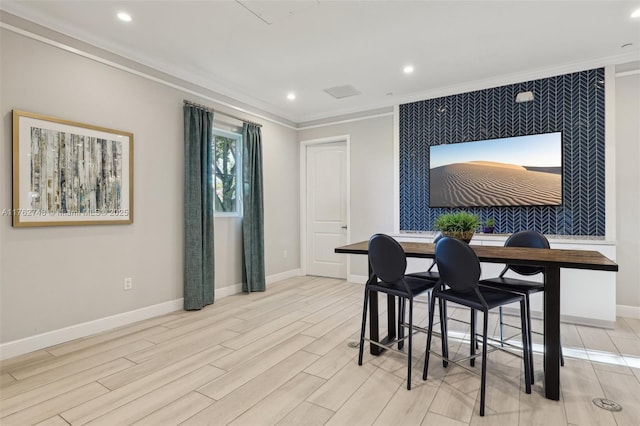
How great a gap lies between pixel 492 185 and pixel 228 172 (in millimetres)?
3555

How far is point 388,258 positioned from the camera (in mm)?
2293

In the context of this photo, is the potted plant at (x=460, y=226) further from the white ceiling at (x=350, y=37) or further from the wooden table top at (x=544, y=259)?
the white ceiling at (x=350, y=37)

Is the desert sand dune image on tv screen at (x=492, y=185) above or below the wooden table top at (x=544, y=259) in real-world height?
above

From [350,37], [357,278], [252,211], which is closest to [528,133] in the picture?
[350,37]

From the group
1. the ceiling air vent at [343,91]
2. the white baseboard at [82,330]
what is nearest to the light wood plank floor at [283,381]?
the white baseboard at [82,330]

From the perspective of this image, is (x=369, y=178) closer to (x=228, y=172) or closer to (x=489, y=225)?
(x=489, y=225)

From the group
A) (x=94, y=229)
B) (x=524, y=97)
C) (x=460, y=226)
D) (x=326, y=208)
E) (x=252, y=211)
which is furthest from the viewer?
(x=326, y=208)

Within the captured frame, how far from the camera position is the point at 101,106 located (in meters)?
3.16

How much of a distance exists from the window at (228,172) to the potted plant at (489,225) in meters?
3.33

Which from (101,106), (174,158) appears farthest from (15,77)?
(174,158)

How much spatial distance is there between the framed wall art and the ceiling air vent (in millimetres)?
2609

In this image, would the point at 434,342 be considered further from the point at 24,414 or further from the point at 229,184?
the point at 229,184

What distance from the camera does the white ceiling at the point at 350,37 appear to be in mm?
2699

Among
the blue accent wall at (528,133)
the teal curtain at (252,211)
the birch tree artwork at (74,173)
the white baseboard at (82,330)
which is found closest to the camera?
the white baseboard at (82,330)
